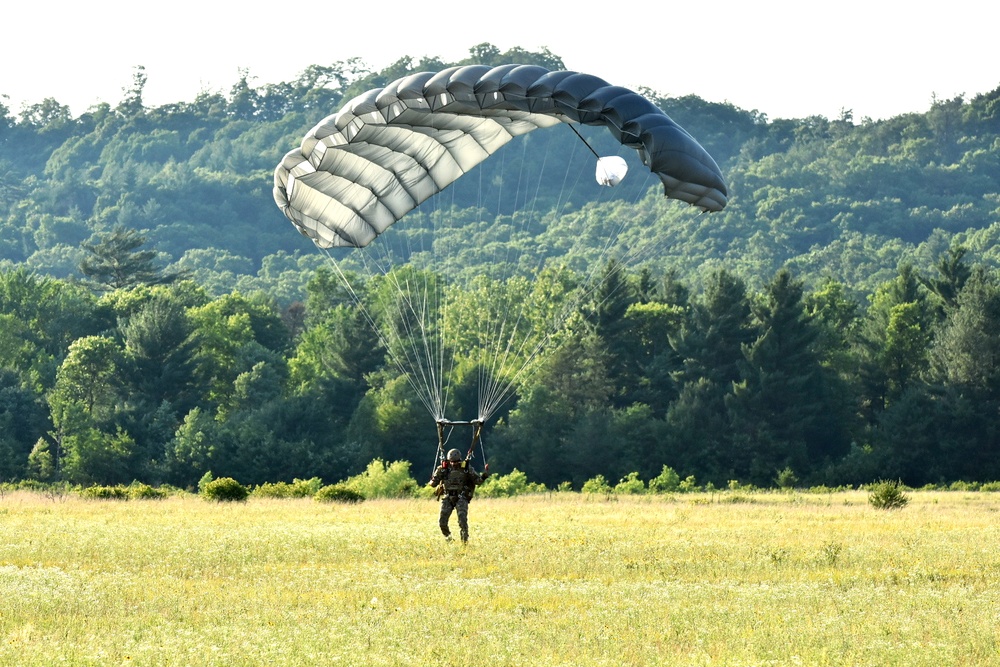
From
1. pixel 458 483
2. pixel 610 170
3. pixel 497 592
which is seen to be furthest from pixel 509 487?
pixel 497 592

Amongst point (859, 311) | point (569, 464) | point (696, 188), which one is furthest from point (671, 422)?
point (696, 188)

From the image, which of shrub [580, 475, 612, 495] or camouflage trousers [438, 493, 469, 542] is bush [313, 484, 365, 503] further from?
shrub [580, 475, 612, 495]

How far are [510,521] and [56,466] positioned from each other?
4977 centimetres

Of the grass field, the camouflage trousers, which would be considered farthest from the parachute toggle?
the camouflage trousers

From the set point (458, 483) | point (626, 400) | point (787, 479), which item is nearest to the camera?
point (458, 483)

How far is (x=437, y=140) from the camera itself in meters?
23.6

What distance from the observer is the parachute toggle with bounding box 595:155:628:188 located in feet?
61.7

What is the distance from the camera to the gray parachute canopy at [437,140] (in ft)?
59.1

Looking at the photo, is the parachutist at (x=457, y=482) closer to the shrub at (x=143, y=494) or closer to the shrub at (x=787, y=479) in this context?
the shrub at (x=143, y=494)

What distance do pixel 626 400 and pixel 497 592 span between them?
57521mm

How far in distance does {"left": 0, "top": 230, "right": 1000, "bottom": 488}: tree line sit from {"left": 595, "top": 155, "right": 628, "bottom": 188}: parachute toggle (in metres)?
47.6

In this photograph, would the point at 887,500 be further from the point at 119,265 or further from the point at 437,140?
the point at 119,265

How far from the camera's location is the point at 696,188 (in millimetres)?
17969

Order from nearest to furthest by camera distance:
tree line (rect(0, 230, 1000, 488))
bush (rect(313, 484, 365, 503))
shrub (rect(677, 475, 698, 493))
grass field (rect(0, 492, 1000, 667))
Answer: grass field (rect(0, 492, 1000, 667))
bush (rect(313, 484, 365, 503))
shrub (rect(677, 475, 698, 493))
tree line (rect(0, 230, 1000, 488))
